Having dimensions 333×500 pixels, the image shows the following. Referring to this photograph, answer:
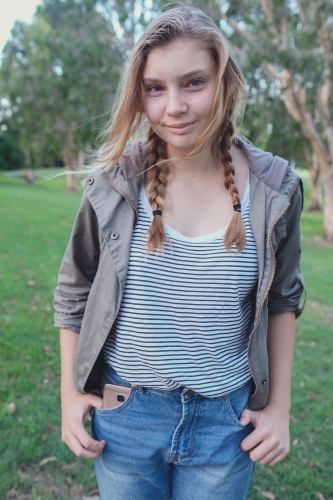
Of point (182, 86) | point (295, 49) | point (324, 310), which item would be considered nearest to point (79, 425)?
point (182, 86)

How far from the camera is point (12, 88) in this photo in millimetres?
29000

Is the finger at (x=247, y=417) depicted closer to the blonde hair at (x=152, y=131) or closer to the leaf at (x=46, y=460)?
the blonde hair at (x=152, y=131)

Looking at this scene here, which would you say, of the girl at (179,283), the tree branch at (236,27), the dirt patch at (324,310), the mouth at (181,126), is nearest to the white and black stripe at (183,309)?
the girl at (179,283)

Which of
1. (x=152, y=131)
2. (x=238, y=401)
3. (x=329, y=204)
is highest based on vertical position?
(x=152, y=131)

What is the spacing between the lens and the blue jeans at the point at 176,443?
1.37m

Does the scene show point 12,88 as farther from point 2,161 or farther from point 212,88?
point 212,88

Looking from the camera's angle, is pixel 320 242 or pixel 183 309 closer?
pixel 183 309

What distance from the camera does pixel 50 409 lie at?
3500 millimetres

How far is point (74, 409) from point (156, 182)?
2.47 feet

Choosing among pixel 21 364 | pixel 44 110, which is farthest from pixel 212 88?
pixel 44 110

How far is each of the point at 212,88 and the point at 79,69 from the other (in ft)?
62.0

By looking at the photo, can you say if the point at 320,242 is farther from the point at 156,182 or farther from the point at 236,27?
the point at 156,182

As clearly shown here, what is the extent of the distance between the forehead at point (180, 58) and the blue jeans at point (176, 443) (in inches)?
35.4

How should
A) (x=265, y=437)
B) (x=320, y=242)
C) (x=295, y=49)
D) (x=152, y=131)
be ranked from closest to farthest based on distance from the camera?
(x=265, y=437) < (x=152, y=131) < (x=295, y=49) < (x=320, y=242)
